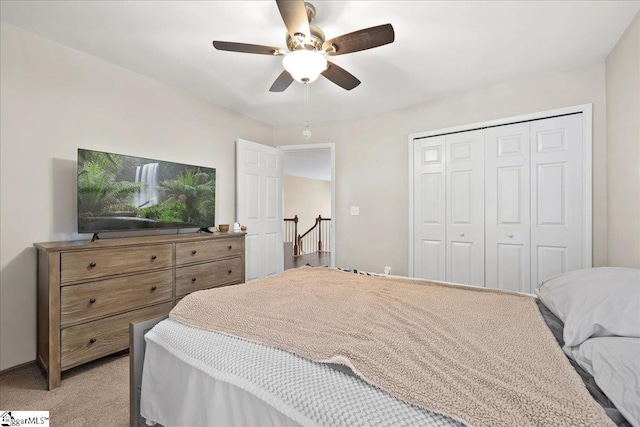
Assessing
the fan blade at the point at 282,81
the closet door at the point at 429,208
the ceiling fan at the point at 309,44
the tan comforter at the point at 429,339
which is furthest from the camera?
the closet door at the point at 429,208

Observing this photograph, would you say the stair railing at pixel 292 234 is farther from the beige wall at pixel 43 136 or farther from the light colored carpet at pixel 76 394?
the light colored carpet at pixel 76 394

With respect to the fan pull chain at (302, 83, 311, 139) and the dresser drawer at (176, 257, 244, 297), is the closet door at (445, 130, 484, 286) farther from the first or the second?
the dresser drawer at (176, 257, 244, 297)

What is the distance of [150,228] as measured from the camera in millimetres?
2686

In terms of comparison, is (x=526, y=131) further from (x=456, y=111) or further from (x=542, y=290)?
(x=542, y=290)

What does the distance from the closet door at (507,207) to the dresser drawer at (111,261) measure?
3146 mm

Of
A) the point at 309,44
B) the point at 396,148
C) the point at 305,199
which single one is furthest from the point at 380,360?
the point at 305,199

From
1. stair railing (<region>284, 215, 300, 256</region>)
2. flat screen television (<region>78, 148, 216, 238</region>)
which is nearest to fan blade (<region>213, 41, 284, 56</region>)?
flat screen television (<region>78, 148, 216, 238</region>)

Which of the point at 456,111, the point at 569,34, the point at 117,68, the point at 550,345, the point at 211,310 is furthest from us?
the point at 456,111

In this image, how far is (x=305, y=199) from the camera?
966cm

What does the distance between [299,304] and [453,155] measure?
2619 millimetres

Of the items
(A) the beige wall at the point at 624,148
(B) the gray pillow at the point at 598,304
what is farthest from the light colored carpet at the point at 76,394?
(A) the beige wall at the point at 624,148

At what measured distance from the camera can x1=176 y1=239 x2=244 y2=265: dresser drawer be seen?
102 inches

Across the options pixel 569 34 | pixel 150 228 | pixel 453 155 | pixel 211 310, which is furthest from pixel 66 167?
pixel 569 34

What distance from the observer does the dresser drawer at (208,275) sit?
259 centimetres
